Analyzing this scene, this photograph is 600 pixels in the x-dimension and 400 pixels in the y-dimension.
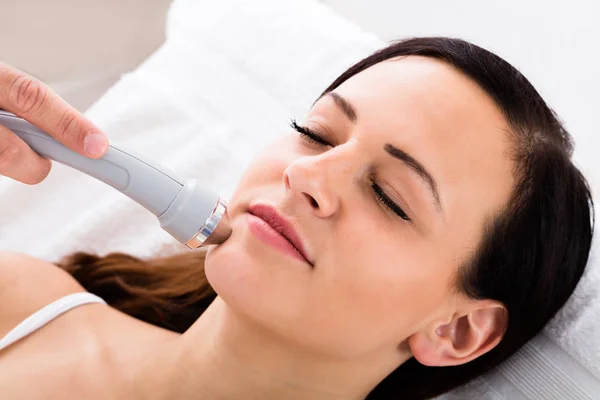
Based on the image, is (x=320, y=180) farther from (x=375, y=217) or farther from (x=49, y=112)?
(x=49, y=112)

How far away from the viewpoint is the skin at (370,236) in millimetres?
812

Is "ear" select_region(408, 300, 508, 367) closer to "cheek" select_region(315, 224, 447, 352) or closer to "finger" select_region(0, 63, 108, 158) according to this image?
"cheek" select_region(315, 224, 447, 352)

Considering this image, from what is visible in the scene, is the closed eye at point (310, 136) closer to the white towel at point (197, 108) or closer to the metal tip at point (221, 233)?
the metal tip at point (221, 233)

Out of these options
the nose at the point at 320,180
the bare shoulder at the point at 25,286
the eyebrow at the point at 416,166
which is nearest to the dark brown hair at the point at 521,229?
the eyebrow at the point at 416,166

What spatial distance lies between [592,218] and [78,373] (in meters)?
0.87

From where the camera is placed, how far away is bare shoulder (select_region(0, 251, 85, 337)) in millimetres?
1120

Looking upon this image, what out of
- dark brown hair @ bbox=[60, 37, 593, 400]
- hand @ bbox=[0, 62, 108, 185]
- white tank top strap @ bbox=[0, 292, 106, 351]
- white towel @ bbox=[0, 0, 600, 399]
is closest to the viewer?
hand @ bbox=[0, 62, 108, 185]

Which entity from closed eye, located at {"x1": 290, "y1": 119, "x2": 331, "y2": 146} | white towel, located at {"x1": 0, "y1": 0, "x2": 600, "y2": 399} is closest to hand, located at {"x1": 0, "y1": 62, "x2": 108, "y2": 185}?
closed eye, located at {"x1": 290, "y1": 119, "x2": 331, "y2": 146}

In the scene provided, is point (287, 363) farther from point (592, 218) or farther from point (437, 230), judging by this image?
point (592, 218)

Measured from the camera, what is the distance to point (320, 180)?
2.66 ft

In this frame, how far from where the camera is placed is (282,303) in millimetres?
814

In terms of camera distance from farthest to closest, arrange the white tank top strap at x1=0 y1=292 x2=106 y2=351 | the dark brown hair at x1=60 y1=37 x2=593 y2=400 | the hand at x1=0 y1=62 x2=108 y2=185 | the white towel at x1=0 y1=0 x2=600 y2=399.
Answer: the white towel at x1=0 y1=0 x2=600 y2=399
the white tank top strap at x1=0 y1=292 x2=106 y2=351
the dark brown hair at x1=60 y1=37 x2=593 y2=400
the hand at x1=0 y1=62 x2=108 y2=185

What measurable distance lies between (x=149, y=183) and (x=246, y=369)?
33 centimetres

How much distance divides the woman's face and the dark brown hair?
31 millimetres
